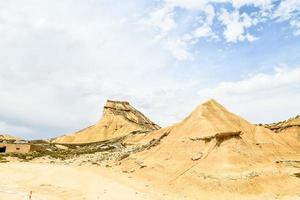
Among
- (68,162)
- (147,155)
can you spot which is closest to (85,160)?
(68,162)

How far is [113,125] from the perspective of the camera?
11044cm

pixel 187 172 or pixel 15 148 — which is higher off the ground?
pixel 15 148

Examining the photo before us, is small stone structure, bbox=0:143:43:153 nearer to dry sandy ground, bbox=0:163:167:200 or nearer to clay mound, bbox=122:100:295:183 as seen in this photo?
dry sandy ground, bbox=0:163:167:200

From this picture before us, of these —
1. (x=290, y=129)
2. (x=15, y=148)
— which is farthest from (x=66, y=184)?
(x=290, y=129)

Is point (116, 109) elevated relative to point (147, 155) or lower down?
elevated

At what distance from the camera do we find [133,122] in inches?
4429

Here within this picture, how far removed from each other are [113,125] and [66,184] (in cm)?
7832

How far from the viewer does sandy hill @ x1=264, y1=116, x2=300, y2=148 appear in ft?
222

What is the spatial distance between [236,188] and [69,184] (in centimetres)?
1330

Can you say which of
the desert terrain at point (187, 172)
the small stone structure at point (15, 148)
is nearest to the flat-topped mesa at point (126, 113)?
the small stone structure at point (15, 148)

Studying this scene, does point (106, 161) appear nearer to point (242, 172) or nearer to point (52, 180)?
point (52, 180)

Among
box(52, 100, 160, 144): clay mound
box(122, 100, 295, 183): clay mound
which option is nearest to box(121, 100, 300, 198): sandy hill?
box(122, 100, 295, 183): clay mound

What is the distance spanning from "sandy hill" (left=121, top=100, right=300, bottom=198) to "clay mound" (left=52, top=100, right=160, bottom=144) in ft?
199

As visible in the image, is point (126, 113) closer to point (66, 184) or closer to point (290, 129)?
point (290, 129)
